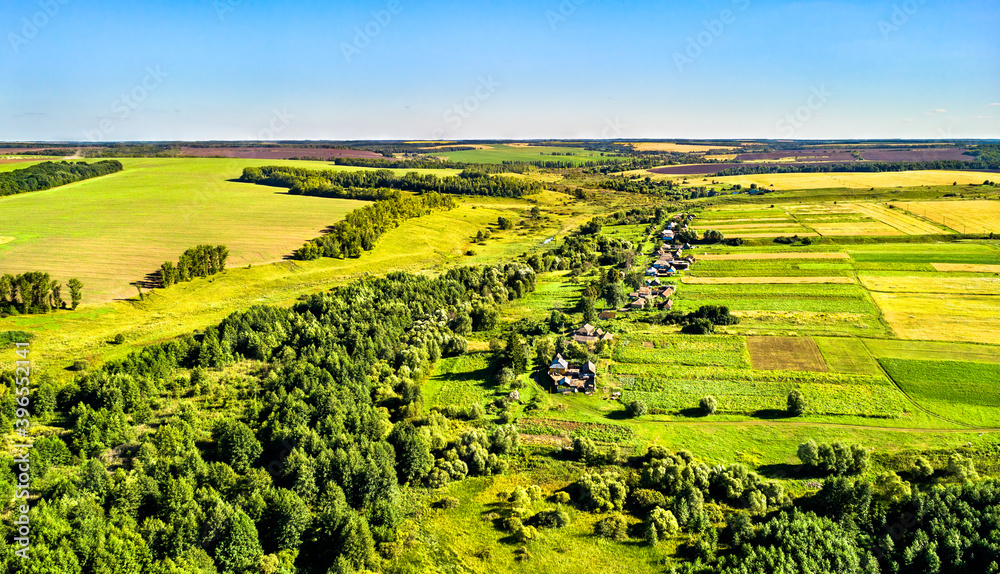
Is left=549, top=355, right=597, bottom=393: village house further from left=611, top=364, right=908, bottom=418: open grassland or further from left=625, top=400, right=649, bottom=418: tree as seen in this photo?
left=625, top=400, right=649, bottom=418: tree

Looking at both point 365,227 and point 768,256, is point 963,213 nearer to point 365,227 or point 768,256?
point 768,256

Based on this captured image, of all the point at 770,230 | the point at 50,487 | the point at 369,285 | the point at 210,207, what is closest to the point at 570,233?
Result: the point at 770,230

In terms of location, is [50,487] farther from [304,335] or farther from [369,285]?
[369,285]

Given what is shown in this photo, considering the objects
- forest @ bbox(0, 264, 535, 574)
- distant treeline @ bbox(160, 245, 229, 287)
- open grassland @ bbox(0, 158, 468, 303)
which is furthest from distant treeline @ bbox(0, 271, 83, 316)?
forest @ bbox(0, 264, 535, 574)

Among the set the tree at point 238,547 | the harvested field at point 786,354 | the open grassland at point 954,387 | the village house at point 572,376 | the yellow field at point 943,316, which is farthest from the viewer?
the yellow field at point 943,316

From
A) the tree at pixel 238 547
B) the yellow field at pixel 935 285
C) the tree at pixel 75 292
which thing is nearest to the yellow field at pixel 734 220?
the yellow field at pixel 935 285

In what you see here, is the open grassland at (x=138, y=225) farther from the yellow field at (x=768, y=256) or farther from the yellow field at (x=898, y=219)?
the yellow field at (x=898, y=219)
